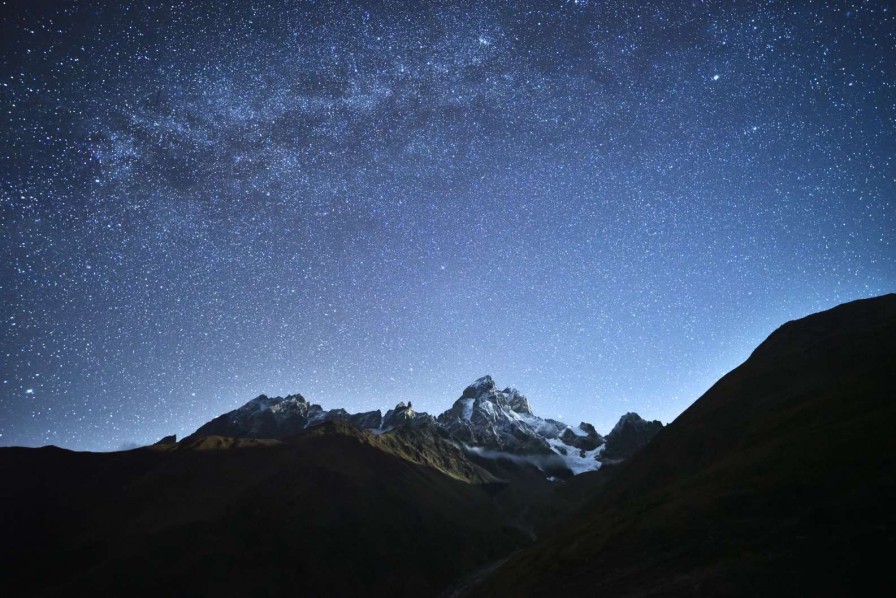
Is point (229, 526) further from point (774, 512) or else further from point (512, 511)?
point (512, 511)

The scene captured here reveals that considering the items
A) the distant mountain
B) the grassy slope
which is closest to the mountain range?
the distant mountain

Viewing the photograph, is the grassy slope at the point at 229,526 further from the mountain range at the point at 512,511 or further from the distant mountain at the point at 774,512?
the distant mountain at the point at 774,512

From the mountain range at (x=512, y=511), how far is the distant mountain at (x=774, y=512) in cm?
23

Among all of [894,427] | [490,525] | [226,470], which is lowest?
[490,525]

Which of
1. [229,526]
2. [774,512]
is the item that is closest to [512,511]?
[229,526]

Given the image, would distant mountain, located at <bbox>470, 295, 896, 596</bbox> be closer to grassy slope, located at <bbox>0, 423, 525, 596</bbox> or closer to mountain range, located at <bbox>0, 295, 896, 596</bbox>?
mountain range, located at <bbox>0, 295, 896, 596</bbox>

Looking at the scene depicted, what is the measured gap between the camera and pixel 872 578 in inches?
1019

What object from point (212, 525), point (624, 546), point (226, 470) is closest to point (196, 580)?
point (212, 525)

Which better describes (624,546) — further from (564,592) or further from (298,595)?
(298,595)

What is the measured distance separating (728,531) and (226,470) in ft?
434

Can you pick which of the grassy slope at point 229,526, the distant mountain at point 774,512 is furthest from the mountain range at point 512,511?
the grassy slope at point 229,526

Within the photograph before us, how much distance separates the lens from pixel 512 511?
181750mm

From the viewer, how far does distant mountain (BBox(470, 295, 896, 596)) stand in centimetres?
3005

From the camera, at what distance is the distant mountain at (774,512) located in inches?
1183
